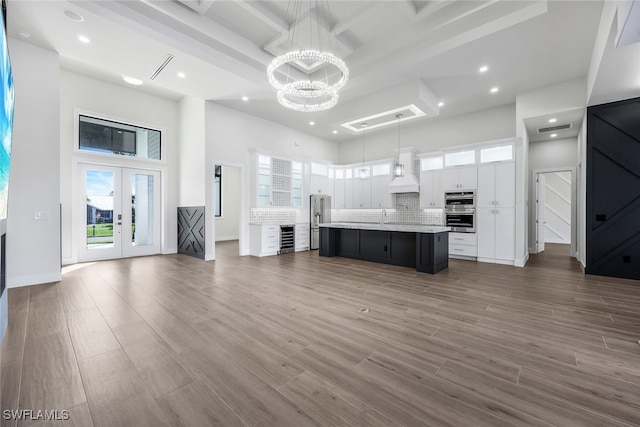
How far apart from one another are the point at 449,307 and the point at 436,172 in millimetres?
4849

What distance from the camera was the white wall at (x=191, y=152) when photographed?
683cm

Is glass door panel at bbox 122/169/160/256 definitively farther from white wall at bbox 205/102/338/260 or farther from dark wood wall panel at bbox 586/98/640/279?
dark wood wall panel at bbox 586/98/640/279

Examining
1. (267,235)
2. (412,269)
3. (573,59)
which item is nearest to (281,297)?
(412,269)

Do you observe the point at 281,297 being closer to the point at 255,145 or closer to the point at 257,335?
the point at 257,335

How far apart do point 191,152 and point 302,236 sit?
390 centimetres

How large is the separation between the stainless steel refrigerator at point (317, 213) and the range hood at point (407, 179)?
229cm

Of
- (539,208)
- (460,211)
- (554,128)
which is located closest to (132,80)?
(460,211)

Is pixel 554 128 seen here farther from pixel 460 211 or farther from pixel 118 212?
pixel 118 212

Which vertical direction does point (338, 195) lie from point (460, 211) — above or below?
above

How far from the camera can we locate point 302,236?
829 centimetres

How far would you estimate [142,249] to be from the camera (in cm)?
731

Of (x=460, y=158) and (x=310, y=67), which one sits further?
(x=460, y=158)

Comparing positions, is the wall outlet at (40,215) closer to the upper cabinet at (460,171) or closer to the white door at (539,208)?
the upper cabinet at (460,171)

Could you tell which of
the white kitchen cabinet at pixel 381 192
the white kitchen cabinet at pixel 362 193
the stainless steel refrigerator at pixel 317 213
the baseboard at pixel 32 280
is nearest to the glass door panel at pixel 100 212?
the baseboard at pixel 32 280
